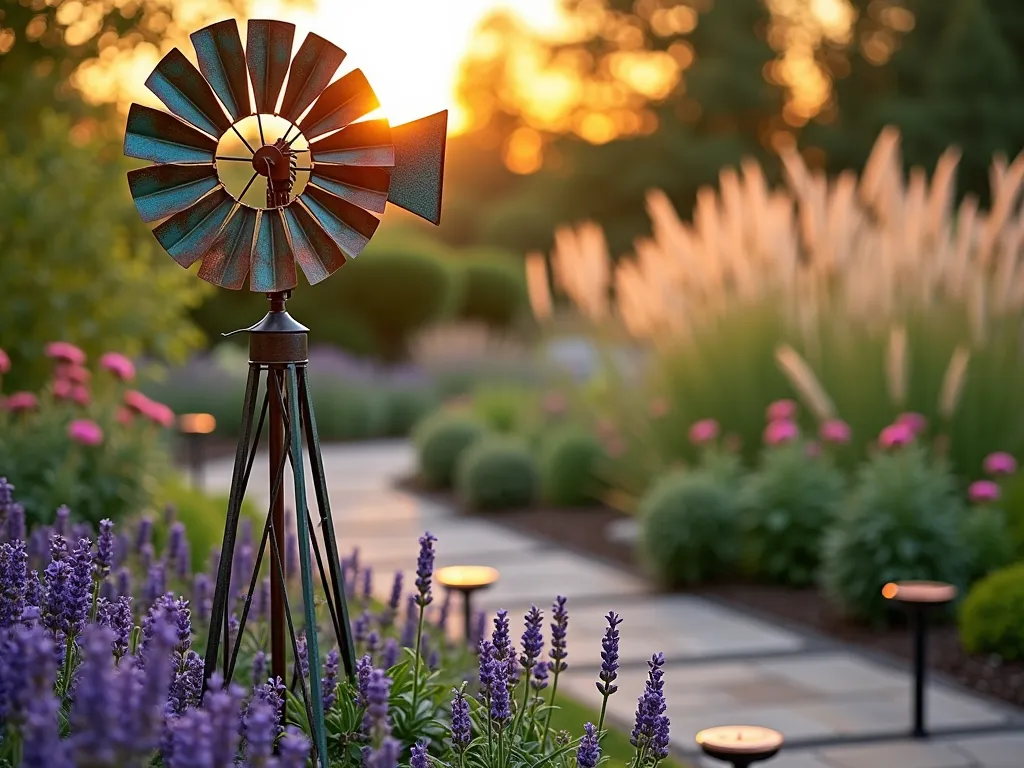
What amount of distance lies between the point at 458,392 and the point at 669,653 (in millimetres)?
10136

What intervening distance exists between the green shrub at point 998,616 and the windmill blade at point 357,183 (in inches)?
144

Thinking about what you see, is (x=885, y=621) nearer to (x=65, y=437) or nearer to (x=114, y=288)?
(x=65, y=437)

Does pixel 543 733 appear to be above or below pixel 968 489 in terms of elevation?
below

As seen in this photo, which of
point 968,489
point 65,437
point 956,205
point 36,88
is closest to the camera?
point 65,437

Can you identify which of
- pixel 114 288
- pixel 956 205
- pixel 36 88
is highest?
pixel 956 205

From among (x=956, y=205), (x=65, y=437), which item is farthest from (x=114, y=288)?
(x=956, y=205)

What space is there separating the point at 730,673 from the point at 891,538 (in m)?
1.15

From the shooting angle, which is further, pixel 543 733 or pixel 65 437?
pixel 65 437

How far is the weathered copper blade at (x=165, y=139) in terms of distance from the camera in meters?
2.52

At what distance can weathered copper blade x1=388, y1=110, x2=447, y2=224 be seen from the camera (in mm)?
2672

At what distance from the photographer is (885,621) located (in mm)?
6039

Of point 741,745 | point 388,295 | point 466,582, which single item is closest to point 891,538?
point 466,582

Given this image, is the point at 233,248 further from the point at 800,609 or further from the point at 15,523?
the point at 800,609

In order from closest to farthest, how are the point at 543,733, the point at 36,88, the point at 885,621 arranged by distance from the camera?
the point at 543,733 < the point at 885,621 < the point at 36,88
